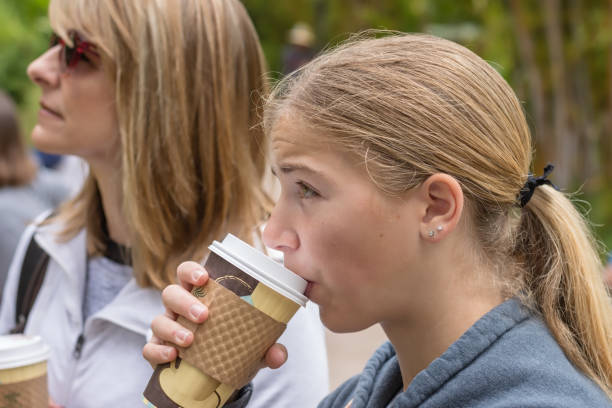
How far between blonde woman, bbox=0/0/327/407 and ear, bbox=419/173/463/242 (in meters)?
0.77

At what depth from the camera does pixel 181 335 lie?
5.50ft

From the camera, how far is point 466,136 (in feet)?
5.34

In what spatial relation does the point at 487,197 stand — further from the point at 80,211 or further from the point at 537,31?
the point at 537,31

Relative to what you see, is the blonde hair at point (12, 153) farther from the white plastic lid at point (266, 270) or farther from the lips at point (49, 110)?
the white plastic lid at point (266, 270)

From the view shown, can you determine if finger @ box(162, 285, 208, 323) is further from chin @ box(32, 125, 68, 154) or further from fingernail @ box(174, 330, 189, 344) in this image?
chin @ box(32, 125, 68, 154)

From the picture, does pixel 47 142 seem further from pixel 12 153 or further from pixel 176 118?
pixel 12 153

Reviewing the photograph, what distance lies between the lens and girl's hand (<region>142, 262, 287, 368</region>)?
1.68m

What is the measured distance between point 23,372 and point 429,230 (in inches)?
46.6

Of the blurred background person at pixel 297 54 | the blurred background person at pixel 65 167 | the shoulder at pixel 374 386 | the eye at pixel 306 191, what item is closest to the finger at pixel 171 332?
the eye at pixel 306 191

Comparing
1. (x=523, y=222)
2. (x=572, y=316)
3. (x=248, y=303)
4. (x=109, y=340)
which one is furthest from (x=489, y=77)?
(x=109, y=340)

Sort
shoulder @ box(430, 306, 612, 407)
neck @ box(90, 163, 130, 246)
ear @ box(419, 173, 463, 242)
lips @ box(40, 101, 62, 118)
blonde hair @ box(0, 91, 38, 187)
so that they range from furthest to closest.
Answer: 1. blonde hair @ box(0, 91, 38, 187)
2. neck @ box(90, 163, 130, 246)
3. lips @ box(40, 101, 62, 118)
4. ear @ box(419, 173, 463, 242)
5. shoulder @ box(430, 306, 612, 407)

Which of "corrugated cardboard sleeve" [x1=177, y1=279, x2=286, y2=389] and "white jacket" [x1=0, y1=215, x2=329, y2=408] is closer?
"corrugated cardboard sleeve" [x1=177, y1=279, x2=286, y2=389]

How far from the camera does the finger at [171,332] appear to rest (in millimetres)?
1674

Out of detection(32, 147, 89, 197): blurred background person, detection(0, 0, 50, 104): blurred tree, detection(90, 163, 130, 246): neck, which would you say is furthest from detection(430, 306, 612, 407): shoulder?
detection(0, 0, 50, 104): blurred tree
